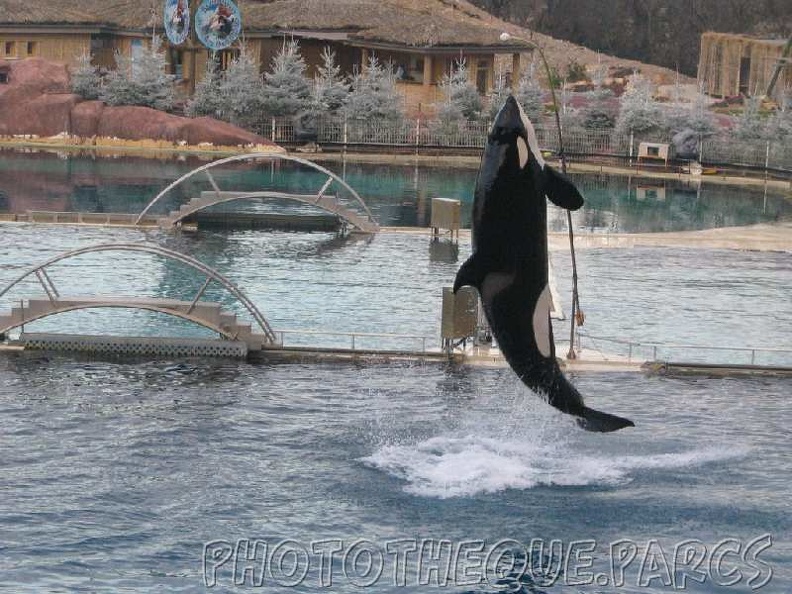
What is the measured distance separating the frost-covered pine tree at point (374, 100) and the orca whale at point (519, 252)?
74.3m

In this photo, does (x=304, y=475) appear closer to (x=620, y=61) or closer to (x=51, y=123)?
(x=51, y=123)

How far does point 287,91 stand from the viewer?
98188mm

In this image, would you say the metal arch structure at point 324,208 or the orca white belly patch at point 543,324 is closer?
the orca white belly patch at point 543,324

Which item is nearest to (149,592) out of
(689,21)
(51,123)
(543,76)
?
(51,123)

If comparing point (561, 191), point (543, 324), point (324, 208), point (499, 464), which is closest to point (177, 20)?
point (324, 208)

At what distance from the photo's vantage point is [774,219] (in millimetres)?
67750

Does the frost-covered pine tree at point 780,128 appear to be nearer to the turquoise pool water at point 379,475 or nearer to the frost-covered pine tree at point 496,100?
the frost-covered pine tree at point 496,100

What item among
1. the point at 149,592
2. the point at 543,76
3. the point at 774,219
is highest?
the point at 543,76

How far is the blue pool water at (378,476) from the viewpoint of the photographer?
78.1 feet

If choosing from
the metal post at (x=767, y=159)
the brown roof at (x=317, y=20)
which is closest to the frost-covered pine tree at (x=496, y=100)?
the brown roof at (x=317, y=20)

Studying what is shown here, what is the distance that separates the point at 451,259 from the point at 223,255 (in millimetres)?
8062

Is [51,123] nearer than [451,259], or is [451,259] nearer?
[451,259]

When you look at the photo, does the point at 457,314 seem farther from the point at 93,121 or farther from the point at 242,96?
the point at 242,96

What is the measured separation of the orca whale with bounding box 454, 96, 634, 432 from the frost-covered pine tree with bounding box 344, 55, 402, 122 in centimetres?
7426
